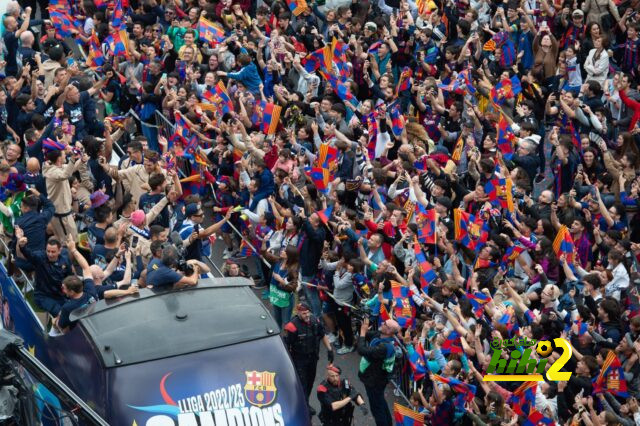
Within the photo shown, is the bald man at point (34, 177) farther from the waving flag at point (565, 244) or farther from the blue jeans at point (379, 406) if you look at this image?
the waving flag at point (565, 244)

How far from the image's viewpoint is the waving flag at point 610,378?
43.1ft

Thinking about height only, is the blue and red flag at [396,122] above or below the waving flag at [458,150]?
above

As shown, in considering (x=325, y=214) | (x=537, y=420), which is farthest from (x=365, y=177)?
(x=537, y=420)

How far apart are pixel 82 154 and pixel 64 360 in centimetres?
502

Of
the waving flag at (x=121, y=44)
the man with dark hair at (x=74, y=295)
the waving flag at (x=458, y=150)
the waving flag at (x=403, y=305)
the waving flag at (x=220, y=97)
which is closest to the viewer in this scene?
the man with dark hair at (x=74, y=295)

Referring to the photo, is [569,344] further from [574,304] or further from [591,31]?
[591,31]

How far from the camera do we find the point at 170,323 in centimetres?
1107

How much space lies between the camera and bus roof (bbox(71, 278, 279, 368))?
10.7 m

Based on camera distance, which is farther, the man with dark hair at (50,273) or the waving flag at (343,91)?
the waving flag at (343,91)

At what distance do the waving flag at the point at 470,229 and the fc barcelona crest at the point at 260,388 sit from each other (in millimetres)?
5101

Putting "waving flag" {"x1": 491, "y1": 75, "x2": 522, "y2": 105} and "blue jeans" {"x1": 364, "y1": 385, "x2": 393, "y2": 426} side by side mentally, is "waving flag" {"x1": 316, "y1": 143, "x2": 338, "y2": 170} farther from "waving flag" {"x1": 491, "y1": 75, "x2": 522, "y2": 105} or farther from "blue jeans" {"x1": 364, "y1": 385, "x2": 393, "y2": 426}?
"blue jeans" {"x1": 364, "y1": 385, "x2": 393, "y2": 426}

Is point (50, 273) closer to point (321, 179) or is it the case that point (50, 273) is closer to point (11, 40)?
point (321, 179)

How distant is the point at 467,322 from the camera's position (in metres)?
13.8

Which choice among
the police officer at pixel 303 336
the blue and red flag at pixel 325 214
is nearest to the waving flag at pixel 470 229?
the blue and red flag at pixel 325 214
